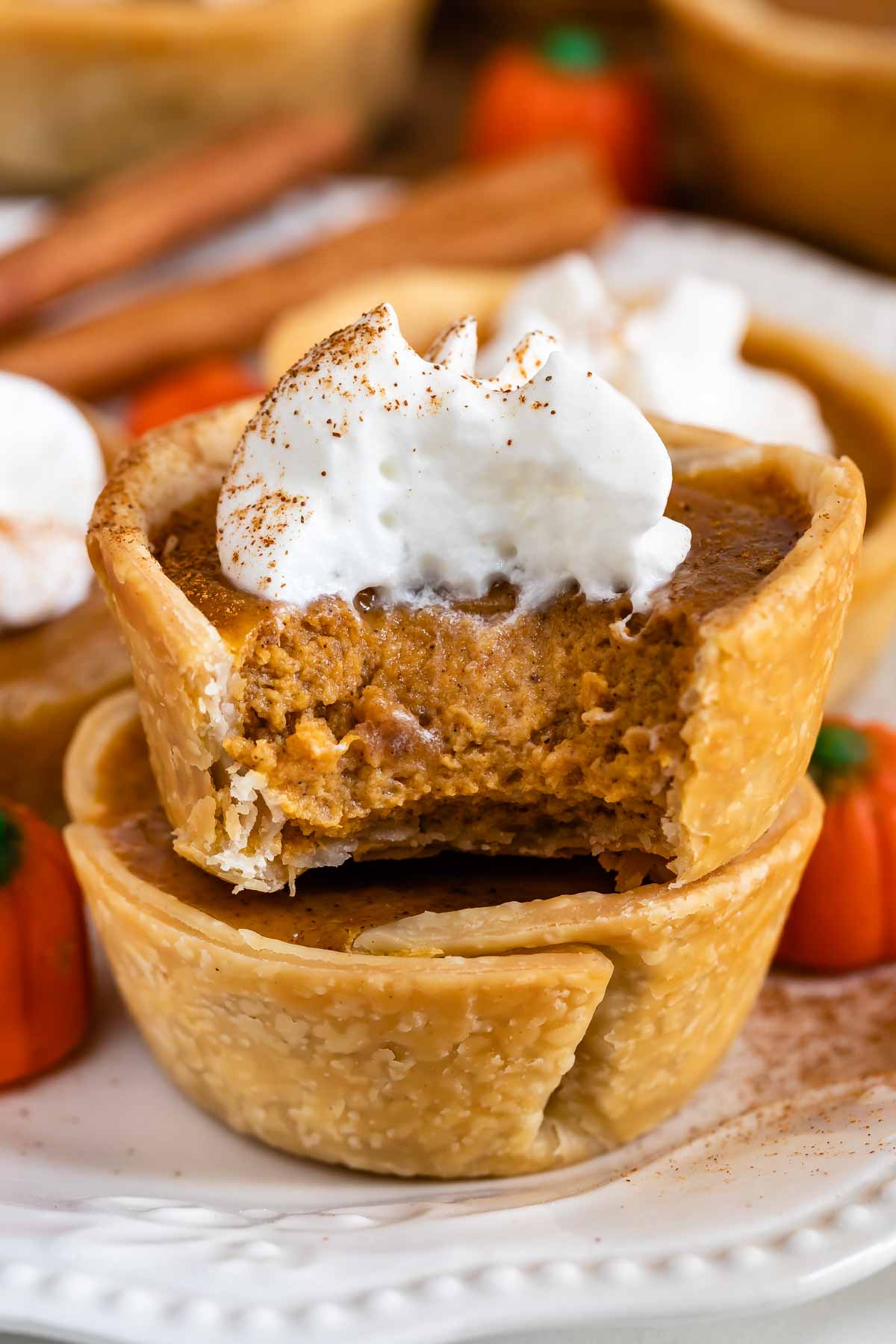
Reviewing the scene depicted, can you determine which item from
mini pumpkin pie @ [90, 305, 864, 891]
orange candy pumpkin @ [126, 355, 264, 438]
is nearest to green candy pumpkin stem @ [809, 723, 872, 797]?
mini pumpkin pie @ [90, 305, 864, 891]

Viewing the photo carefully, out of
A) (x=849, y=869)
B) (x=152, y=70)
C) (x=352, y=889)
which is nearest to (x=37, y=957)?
(x=352, y=889)

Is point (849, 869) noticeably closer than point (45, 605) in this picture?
Yes

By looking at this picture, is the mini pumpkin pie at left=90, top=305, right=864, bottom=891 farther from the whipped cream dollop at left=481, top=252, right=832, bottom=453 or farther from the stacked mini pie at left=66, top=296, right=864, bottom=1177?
the whipped cream dollop at left=481, top=252, right=832, bottom=453

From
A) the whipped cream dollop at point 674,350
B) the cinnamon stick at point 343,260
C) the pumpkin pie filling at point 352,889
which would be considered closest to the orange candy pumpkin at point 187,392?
the cinnamon stick at point 343,260

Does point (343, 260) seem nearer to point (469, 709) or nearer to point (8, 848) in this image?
point (8, 848)

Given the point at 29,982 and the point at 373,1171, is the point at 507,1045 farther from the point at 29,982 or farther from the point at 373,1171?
the point at 29,982

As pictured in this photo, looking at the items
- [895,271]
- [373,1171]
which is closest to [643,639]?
[373,1171]
